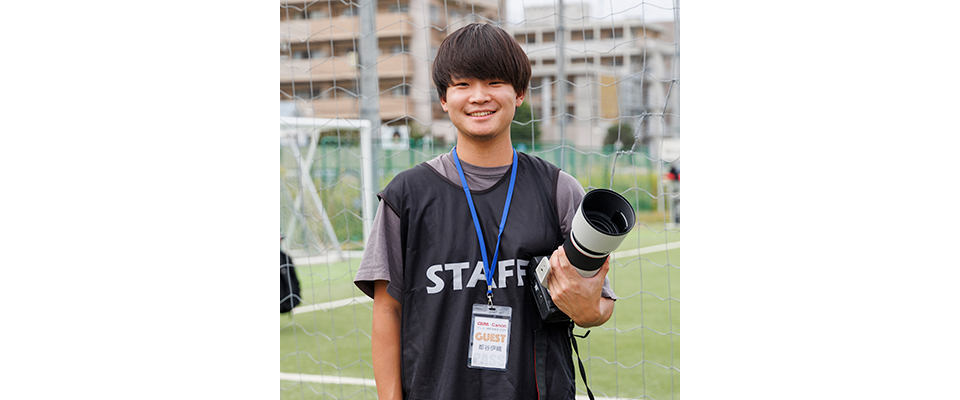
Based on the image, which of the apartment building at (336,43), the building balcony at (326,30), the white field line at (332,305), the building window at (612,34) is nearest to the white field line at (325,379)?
the white field line at (332,305)

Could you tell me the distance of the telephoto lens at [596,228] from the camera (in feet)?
3.80

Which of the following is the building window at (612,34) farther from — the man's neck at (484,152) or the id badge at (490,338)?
the id badge at (490,338)

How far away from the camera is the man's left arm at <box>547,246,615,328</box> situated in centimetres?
124

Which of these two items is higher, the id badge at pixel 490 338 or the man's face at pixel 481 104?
the man's face at pixel 481 104

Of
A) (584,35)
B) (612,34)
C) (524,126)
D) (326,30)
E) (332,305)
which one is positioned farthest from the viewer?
(524,126)

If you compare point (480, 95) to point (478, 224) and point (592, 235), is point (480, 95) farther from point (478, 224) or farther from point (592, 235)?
point (592, 235)

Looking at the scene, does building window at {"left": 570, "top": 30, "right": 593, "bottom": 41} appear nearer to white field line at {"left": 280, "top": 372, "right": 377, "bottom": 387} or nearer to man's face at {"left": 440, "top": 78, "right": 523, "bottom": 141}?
man's face at {"left": 440, "top": 78, "right": 523, "bottom": 141}

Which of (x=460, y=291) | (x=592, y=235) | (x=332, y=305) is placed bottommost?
(x=332, y=305)

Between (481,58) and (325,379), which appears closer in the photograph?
(481,58)

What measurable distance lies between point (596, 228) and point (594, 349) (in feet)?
10.3

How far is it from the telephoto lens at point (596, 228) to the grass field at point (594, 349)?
1379mm

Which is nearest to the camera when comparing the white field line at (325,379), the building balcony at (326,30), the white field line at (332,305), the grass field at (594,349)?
the grass field at (594,349)

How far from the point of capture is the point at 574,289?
1254 mm

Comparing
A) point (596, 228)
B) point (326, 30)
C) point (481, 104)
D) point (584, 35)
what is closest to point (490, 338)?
point (596, 228)
